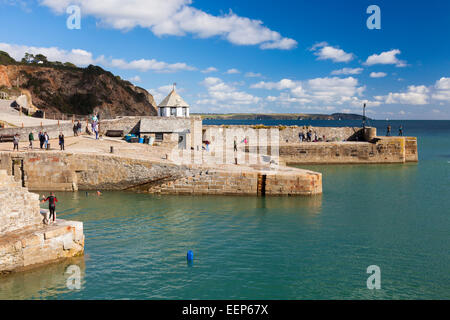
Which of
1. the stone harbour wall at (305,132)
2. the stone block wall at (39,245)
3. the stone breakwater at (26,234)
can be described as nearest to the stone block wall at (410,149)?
the stone harbour wall at (305,132)

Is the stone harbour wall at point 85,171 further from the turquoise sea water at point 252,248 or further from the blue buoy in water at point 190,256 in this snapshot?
the blue buoy in water at point 190,256

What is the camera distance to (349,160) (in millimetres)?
45594

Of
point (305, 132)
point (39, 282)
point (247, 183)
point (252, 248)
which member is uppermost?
point (305, 132)

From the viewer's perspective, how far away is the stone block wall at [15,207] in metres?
13.1

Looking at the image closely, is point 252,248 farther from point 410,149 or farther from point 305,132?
point 305,132

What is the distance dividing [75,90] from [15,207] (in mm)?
77427

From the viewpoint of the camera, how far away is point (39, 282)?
12641 mm

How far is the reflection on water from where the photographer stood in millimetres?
11922

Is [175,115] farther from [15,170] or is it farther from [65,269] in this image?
[65,269]

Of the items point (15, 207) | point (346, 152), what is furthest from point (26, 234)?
point (346, 152)

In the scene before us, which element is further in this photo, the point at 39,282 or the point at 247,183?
the point at 247,183

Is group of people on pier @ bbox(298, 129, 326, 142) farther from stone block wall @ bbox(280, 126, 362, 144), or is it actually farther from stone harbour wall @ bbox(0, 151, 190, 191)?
stone harbour wall @ bbox(0, 151, 190, 191)
